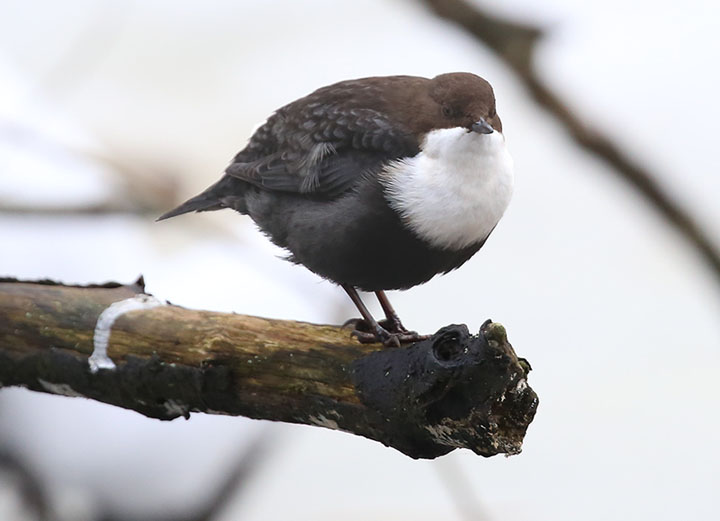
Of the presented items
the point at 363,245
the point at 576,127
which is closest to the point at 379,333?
the point at 363,245

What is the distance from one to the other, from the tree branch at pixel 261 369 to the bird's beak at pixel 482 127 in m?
0.55

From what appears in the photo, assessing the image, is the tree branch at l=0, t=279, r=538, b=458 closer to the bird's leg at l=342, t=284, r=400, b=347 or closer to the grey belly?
the bird's leg at l=342, t=284, r=400, b=347

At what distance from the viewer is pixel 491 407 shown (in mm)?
1776

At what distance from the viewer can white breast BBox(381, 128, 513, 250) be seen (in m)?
2.28

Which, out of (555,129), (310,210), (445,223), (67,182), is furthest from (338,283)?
(67,182)

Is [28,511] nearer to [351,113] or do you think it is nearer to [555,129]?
[351,113]

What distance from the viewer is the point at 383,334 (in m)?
2.33

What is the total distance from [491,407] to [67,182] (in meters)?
3.15

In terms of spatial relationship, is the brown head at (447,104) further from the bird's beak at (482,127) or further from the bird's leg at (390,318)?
the bird's leg at (390,318)

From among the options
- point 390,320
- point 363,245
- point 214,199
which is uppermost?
point 363,245

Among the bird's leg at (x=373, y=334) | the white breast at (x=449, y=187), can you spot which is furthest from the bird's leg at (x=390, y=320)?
the white breast at (x=449, y=187)

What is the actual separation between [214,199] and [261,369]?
2.67 feet

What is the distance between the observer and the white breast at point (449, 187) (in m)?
2.28

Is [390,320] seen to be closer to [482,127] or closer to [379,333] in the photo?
[379,333]
